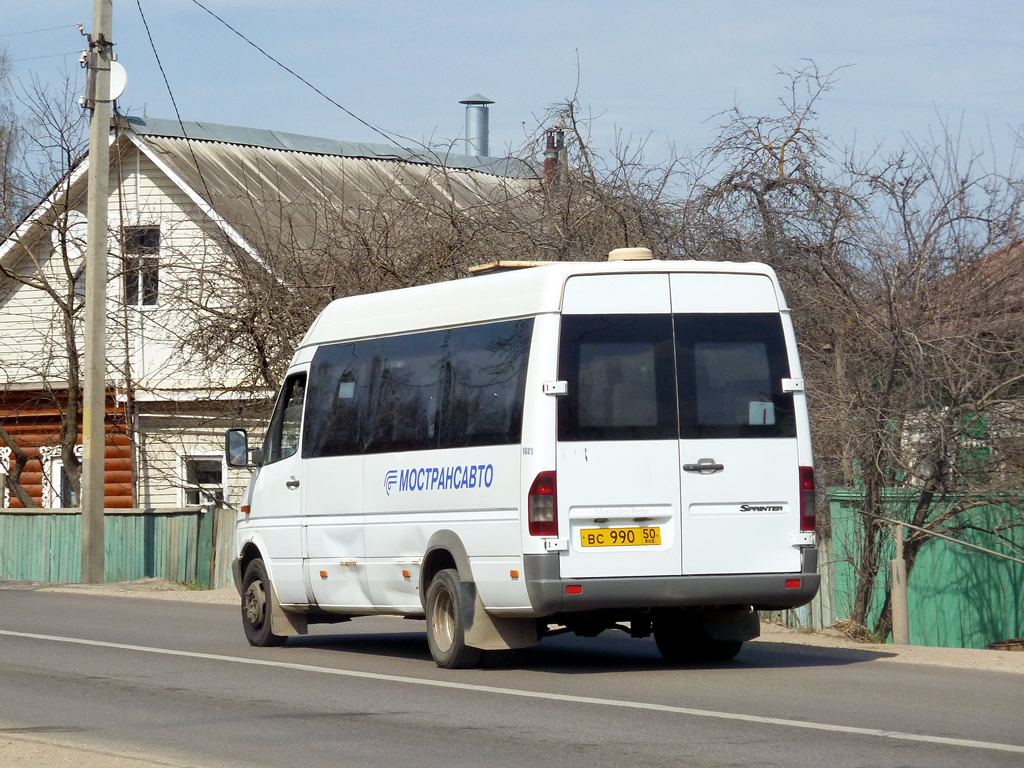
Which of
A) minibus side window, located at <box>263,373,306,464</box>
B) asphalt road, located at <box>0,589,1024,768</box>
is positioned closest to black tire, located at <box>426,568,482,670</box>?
asphalt road, located at <box>0,589,1024,768</box>

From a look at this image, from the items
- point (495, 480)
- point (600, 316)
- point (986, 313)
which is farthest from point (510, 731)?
point (986, 313)

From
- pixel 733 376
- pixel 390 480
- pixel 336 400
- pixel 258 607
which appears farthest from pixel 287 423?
pixel 733 376

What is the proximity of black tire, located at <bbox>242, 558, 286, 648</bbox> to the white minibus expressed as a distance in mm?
2078

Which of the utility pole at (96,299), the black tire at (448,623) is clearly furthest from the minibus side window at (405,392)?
the utility pole at (96,299)

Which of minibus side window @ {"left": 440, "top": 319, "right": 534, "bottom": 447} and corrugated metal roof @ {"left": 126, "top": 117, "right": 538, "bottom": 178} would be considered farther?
corrugated metal roof @ {"left": 126, "top": 117, "right": 538, "bottom": 178}

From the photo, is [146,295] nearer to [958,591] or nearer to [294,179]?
[294,179]

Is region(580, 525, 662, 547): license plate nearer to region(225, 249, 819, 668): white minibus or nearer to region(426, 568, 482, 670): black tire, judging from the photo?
region(225, 249, 819, 668): white minibus

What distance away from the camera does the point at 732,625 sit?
11406 mm

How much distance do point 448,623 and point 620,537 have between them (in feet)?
5.12

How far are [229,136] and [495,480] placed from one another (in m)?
23.7

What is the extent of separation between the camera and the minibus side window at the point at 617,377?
408 inches

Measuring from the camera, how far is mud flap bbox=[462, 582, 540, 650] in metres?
10.8

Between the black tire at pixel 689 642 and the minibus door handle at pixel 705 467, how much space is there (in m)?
1.46

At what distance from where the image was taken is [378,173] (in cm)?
3238
